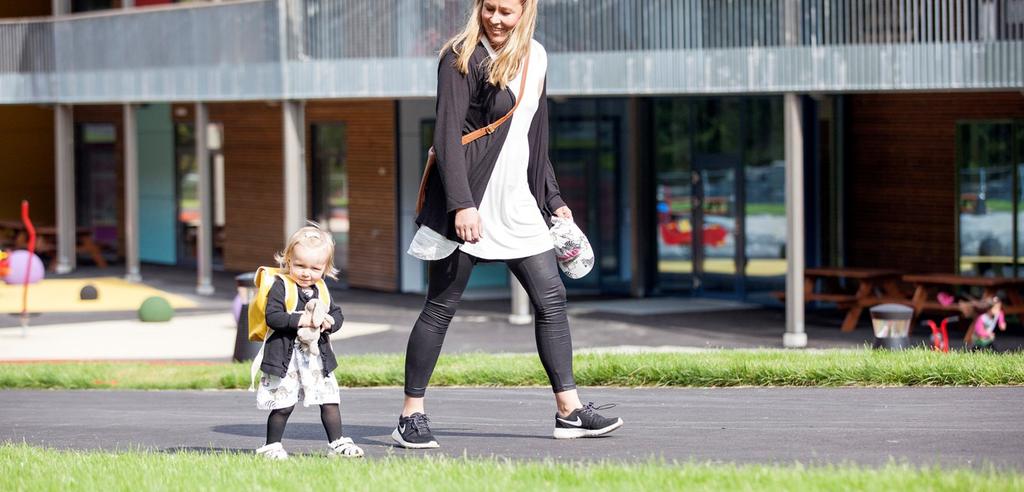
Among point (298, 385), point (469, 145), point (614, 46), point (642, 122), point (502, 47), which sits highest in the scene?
point (614, 46)

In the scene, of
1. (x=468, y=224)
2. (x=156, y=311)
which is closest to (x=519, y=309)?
(x=156, y=311)

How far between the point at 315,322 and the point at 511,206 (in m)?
1.02

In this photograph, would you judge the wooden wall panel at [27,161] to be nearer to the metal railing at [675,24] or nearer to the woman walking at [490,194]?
the metal railing at [675,24]

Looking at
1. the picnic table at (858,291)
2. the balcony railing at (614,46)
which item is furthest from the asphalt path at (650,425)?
the picnic table at (858,291)

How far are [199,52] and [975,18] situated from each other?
1166cm

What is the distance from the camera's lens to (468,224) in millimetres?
7152

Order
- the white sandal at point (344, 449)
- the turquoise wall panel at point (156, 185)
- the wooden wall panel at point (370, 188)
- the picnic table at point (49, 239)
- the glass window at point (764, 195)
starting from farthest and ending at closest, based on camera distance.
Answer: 1. the turquoise wall panel at point (156, 185)
2. the picnic table at point (49, 239)
3. the wooden wall panel at point (370, 188)
4. the glass window at point (764, 195)
5. the white sandal at point (344, 449)

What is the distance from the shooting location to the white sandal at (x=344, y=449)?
24.2 feet

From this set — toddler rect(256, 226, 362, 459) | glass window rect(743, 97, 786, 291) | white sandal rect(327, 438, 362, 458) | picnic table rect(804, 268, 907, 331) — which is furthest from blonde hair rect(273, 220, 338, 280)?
glass window rect(743, 97, 786, 291)

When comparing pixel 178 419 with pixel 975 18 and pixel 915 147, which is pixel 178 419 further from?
pixel 915 147

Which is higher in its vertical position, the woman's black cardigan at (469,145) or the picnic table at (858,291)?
the woman's black cardigan at (469,145)

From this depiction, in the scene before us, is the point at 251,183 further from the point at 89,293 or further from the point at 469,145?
the point at 469,145

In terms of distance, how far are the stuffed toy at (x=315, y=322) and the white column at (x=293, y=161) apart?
1446 cm

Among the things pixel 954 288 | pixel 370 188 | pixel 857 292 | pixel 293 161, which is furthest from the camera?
pixel 370 188
